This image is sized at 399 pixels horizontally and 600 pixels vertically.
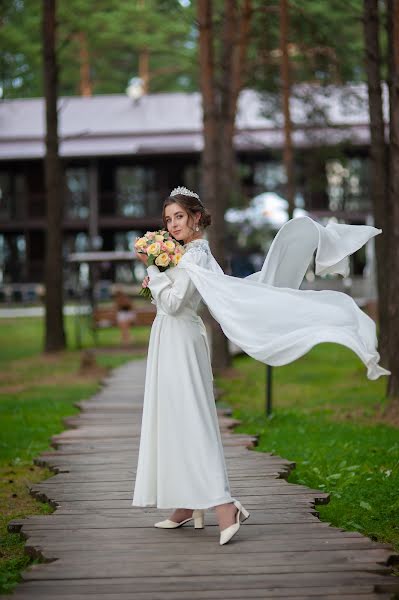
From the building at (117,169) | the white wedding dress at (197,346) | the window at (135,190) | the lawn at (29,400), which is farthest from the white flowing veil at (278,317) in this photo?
the window at (135,190)

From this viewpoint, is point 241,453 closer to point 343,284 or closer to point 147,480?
point 147,480

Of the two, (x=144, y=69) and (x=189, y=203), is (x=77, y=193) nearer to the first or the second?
(x=144, y=69)

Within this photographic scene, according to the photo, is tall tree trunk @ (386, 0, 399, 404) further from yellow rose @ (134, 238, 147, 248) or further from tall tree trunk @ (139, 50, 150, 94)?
tall tree trunk @ (139, 50, 150, 94)

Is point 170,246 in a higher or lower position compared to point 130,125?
lower

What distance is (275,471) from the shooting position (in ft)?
27.2

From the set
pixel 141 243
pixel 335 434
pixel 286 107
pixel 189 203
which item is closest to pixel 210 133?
pixel 286 107

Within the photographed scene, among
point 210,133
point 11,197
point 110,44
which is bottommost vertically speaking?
point 210,133

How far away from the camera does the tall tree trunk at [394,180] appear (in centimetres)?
1130

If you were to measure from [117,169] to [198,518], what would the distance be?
43.3m

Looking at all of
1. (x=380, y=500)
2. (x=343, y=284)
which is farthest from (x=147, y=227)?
(x=380, y=500)

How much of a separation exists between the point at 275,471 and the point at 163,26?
4196cm

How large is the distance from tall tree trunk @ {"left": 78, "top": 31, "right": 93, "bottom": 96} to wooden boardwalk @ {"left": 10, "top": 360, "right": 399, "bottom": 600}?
4376 cm

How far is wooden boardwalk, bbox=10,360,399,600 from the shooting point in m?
5.09

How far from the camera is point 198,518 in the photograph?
6.40 metres
